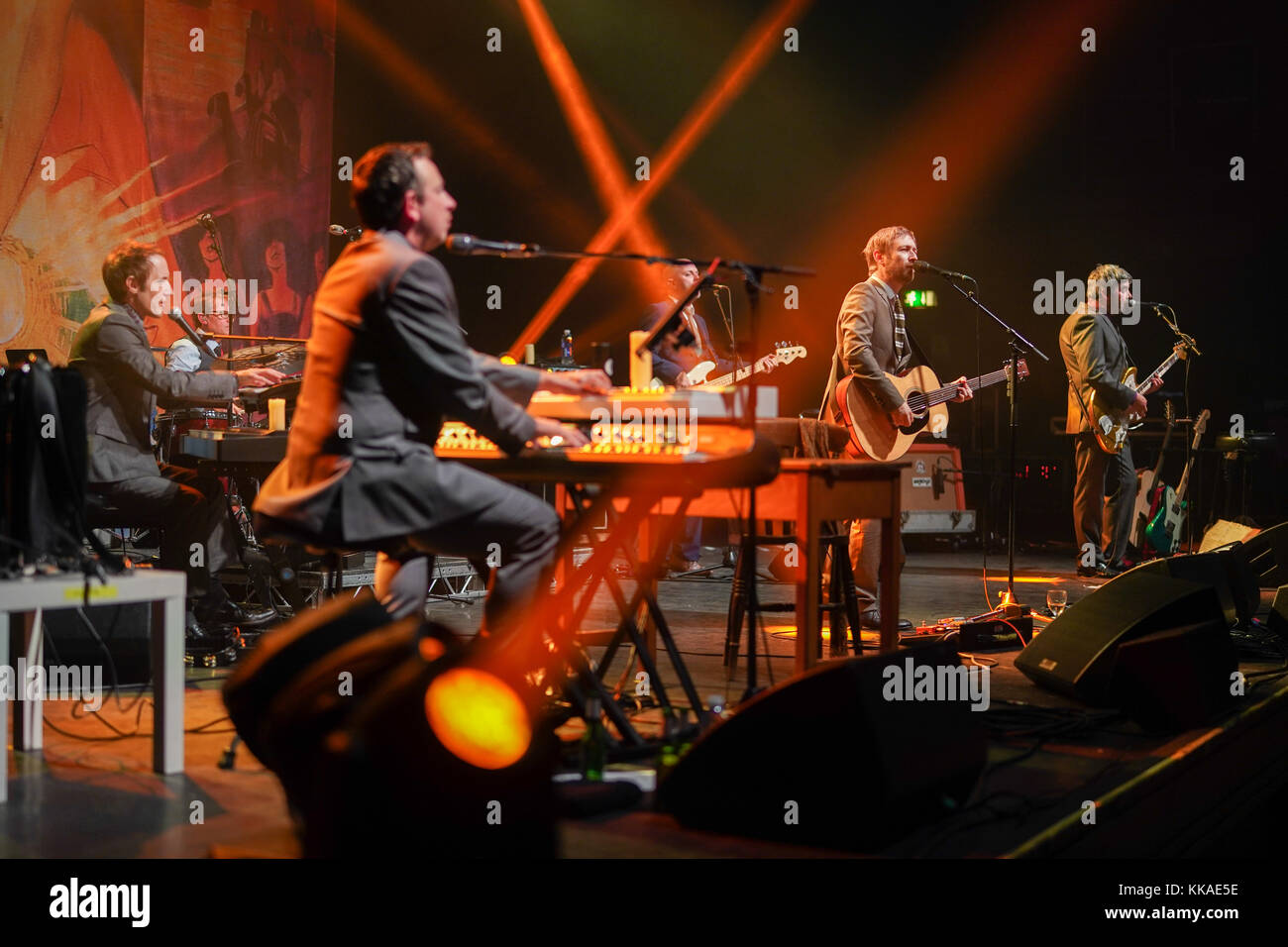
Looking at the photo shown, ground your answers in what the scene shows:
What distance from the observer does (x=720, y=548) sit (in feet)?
34.4

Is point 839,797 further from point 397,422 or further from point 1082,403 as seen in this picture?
point 1082,403

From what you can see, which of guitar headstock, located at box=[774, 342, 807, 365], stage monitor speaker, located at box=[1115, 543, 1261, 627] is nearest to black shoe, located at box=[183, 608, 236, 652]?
stage monitor speaker, located at box=[1115, 543, 1261, 627]

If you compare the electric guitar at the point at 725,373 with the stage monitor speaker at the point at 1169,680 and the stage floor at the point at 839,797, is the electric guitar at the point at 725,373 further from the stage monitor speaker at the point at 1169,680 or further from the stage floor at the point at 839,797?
the stage monitor speaker at the point at 1169,680

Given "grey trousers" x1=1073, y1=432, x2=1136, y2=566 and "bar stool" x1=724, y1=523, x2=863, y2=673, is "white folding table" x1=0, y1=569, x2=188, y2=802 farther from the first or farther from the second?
"grey trousers" x1=1073, y1=432, x2=1136, y2=566

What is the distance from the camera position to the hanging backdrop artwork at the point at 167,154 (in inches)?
312

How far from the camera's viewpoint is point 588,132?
10.4 meters

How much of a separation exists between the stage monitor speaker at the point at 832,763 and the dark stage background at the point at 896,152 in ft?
26.3

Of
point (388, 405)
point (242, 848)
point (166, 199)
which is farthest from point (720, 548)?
point (242, 848)

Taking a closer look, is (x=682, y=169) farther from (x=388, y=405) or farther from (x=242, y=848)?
(x=242, y=848)

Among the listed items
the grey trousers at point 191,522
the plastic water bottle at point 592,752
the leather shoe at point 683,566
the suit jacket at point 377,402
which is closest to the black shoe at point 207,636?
the grey trousers at point 191,522

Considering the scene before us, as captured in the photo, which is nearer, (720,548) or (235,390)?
(235,390)

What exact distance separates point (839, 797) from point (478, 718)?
33.2 inches

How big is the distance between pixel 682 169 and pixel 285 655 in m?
8.61

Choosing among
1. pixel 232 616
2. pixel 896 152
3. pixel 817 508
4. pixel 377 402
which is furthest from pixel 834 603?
pixel 896 152
